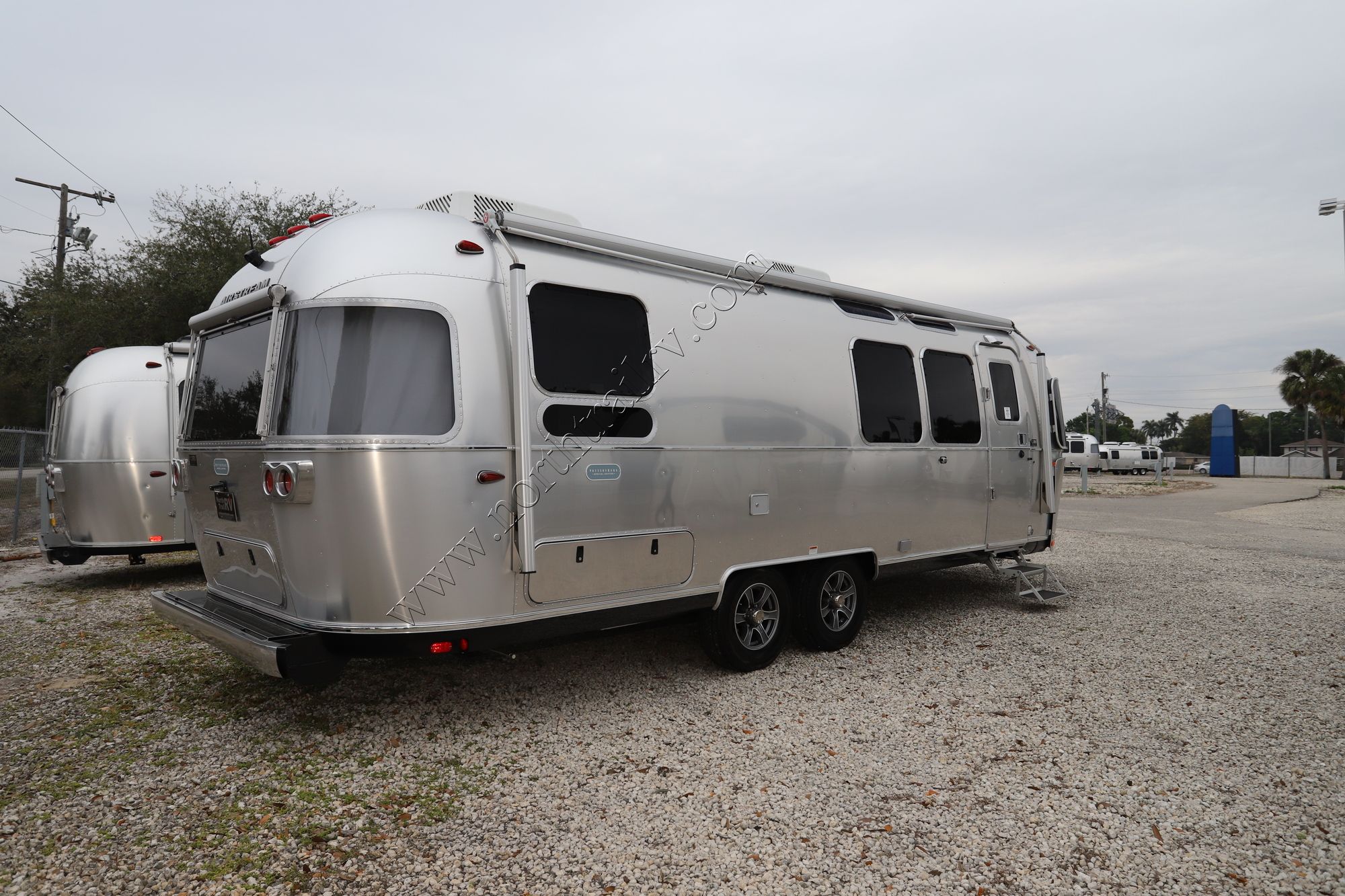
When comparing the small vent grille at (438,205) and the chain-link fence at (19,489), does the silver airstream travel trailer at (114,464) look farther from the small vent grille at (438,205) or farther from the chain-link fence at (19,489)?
the small vent grille at (438,205)

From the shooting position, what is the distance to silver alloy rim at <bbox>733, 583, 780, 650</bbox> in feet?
18.3

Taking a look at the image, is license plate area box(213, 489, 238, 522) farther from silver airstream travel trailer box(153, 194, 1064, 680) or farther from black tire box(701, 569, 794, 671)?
black tire box(701, 569, 794, 671)

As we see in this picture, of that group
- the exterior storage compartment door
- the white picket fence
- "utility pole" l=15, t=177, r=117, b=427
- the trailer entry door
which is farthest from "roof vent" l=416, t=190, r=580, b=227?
the white picket fence

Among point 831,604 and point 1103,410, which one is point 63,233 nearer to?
point 831,604

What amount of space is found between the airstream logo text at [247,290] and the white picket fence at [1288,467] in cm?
5162

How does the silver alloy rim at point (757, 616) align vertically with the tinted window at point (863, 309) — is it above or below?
below

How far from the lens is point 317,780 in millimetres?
3930

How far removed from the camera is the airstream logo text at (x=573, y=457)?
3951 millimetres

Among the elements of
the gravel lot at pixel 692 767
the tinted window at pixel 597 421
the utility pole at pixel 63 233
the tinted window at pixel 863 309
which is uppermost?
the utility pole at pixel 63 233

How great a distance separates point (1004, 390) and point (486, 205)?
17.6 feet

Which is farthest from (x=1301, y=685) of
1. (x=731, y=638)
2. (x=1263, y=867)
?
(x=731, y=638)

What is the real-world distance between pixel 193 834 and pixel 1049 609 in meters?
7.28

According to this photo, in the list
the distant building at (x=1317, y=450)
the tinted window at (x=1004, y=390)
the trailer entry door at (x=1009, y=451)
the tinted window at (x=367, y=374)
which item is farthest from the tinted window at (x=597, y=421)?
the distant building at (x=1317, y=450)

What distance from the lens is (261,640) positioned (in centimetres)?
388
